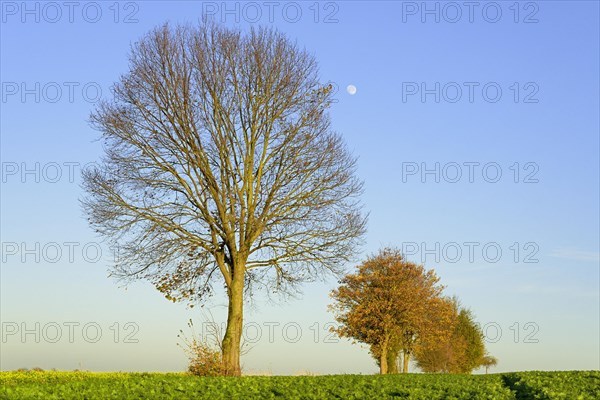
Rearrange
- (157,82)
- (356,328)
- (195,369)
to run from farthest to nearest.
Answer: (356,328) → (157,82) → (195,369)

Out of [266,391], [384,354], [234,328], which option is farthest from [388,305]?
[266,391]

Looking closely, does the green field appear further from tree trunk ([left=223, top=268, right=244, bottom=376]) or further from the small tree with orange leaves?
the small tree with orange leaves

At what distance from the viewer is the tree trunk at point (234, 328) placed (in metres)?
27.2

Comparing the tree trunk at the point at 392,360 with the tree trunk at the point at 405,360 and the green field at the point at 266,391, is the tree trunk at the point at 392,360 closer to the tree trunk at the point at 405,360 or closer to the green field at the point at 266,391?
the tree trunk at the point at 405,360

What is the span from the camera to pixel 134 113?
96.6 feet

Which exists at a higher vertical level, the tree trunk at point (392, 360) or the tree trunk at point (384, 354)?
the tree trunk at point (384, 354)

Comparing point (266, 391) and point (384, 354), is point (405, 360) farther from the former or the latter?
point (266, 391)

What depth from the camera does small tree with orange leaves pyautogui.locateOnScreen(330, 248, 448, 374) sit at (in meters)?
49.6

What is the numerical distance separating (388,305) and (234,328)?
2391 cm

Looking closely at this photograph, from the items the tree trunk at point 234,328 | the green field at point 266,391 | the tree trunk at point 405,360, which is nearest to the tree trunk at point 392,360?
the tree trunk at point 405,360

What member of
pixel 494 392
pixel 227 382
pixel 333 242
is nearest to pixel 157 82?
pixel 333 242

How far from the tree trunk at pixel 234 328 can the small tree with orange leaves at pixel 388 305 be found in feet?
73.1

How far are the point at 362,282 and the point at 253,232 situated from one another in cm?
2369

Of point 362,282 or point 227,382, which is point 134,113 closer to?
point 227,382
